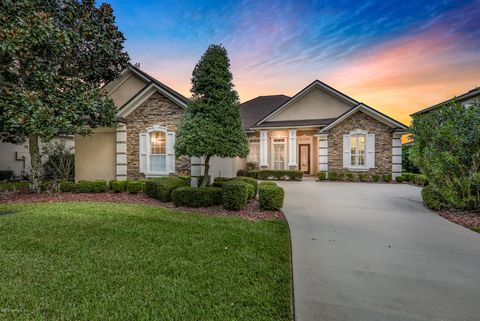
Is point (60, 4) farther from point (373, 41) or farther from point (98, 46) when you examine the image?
point (373, 41)

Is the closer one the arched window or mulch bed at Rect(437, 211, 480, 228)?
mulch bed at Rect(437, 211, 480, 228)

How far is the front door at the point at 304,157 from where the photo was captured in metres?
17.8

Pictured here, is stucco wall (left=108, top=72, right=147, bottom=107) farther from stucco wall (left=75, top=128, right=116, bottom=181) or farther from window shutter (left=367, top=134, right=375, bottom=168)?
window shutter (left=367, top=134, right=375, bottom=168)

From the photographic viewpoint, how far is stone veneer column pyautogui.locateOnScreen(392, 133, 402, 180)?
14.0m

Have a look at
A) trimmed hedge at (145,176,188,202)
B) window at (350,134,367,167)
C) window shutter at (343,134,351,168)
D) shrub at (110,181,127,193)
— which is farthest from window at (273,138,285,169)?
shrub at (110,181,127,193)

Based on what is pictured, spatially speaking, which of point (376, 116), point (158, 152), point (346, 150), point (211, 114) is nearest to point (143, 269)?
point (211, 114)

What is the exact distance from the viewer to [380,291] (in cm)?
270

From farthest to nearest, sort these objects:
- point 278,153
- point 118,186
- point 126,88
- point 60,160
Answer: point 278,153 → point 126,88 → point 60,160 → point 118,186

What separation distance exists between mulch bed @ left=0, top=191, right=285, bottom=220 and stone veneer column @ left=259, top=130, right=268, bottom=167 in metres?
8.92

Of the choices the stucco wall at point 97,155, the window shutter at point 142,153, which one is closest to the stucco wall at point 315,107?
the window shutter at point 142,153

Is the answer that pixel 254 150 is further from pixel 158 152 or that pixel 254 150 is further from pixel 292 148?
pixel 158 152

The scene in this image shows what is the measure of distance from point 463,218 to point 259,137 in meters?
13.3

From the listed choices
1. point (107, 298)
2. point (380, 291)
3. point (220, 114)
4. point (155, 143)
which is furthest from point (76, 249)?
point (155, 143)

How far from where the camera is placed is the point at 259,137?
706 inches
